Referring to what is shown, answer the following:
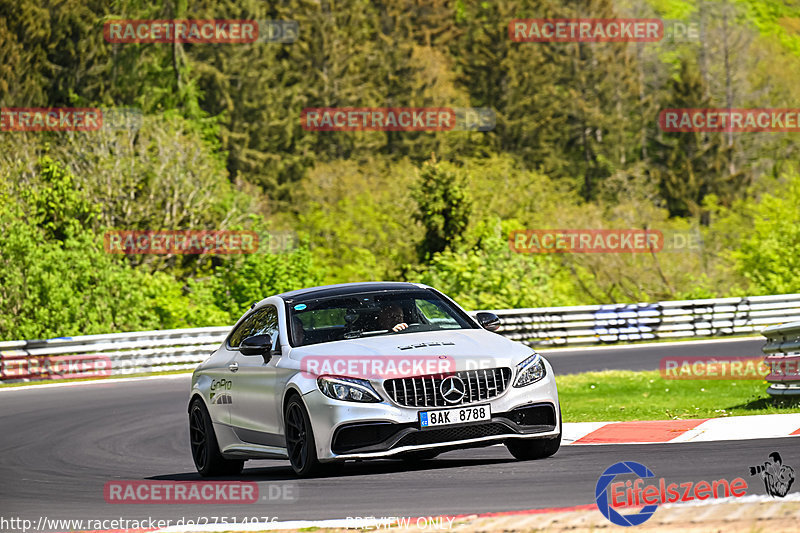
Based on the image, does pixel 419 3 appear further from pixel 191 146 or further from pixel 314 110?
pixel 191 146

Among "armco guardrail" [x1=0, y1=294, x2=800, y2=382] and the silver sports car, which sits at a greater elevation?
the silver sports car

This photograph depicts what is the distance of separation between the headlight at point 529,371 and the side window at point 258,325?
7.10 ft

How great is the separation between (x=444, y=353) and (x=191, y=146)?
127 feet

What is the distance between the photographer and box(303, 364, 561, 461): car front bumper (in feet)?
31.0

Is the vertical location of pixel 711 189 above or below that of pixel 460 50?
below

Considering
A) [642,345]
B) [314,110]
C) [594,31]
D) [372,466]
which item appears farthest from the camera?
[594,31]

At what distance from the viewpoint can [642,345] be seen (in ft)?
98.7

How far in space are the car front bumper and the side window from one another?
1517 millimetres

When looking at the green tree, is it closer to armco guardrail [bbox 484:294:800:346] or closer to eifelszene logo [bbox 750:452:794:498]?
armco guardrail [bbox 484:294:800:346]

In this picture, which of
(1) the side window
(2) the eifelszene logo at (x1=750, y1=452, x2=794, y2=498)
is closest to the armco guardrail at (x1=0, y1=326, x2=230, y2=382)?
(1) the side window

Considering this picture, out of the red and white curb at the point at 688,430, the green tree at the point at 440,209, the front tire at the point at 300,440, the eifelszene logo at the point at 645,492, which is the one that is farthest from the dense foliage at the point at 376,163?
the eifelszene logo at the point at 645,492

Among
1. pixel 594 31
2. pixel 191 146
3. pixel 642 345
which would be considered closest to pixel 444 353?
pixel 642 345

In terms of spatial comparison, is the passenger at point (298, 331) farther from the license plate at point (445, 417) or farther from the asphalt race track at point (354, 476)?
the license plate at point (445, 417)

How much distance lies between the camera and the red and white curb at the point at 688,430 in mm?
10758
